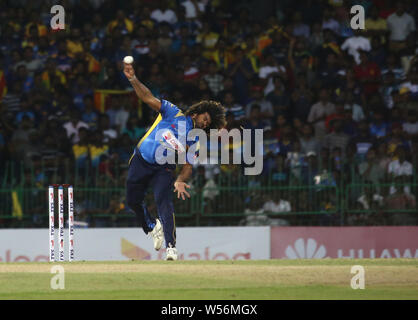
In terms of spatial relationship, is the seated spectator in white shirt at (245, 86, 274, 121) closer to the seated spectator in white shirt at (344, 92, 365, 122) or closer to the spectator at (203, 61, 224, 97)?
the spectator at (203, 61, 224, 97)

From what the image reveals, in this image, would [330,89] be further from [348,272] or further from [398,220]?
[348,272]

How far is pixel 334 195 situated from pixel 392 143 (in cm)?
220

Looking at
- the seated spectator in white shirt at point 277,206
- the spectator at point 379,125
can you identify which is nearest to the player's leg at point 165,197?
the seated spectator in white shirt at point 277,206

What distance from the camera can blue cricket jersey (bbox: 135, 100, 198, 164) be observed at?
12.9 meters

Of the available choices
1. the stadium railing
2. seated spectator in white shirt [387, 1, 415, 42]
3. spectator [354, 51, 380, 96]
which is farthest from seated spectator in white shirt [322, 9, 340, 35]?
the stadium railing

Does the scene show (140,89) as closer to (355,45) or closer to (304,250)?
(304,250)

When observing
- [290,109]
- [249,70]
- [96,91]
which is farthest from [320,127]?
[96,91]

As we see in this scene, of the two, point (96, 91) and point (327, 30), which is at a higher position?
point (327, 30)

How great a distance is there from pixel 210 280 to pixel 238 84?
10.9 m

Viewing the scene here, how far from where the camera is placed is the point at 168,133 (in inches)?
508

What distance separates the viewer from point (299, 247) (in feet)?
59.9

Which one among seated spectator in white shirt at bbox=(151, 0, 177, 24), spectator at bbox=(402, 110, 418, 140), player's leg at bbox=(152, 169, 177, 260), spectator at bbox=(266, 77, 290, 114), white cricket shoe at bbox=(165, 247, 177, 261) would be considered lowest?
white cricket shoe at bbox=(165, 247, 177, 261)

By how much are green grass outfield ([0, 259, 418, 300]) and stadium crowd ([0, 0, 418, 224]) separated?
17.9ft

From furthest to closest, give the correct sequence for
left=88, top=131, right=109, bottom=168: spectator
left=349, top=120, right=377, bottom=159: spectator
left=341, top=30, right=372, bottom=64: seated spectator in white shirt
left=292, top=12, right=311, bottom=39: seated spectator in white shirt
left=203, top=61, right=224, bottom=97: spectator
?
left=292, top=12, right=311, bottom=39: seated spectator in white shirt → left=341, top=30, right=372, bottom=64: seated spectator in white shirt → left=203, top=61, right=224, bottom=97: spectator → left=349, top=120, right=377, bottom=159: spectator → left=88, top=131, right=109, bottom=168: spectator
